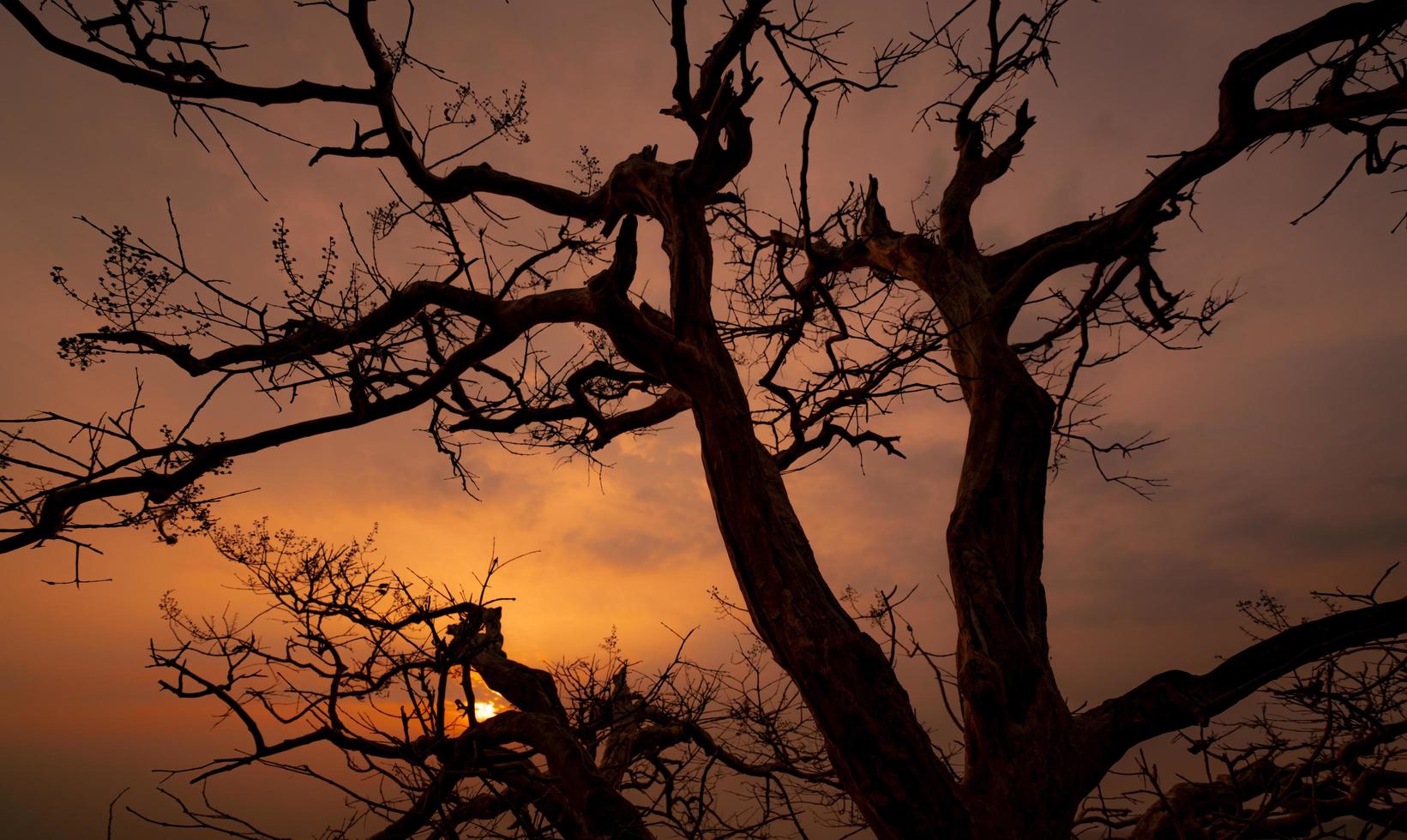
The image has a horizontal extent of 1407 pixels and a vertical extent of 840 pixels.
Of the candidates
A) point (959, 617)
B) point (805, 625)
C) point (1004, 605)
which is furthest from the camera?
point (959, 617)

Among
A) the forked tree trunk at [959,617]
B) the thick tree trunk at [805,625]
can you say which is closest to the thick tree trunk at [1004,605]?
the forked tree trunk at [959,617]

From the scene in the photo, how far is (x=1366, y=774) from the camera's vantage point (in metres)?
3.20

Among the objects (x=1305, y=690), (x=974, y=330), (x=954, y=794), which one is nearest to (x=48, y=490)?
(x=954, y=794)

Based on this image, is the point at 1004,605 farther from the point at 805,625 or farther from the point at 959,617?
the point at 805,625

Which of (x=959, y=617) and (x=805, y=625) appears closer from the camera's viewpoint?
(x=805, y=625)

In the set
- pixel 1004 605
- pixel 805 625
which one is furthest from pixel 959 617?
pixel 805 625

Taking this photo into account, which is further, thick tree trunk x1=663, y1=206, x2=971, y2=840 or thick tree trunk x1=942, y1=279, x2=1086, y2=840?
thick tree trunk x1=942, y1=279, x2=1086, y2=840

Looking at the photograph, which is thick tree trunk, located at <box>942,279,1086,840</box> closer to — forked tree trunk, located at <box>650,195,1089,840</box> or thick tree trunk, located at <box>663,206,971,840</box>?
forked tree trunk, located at <box>650,195,1089,840</box>

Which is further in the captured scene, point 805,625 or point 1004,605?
point 1004,605

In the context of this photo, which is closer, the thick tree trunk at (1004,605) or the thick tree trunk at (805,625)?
the thick tree trunk at (805,625)

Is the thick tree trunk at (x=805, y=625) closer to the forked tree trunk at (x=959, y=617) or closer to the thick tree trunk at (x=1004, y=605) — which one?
the forked tree trunk at (x=959, y=617)

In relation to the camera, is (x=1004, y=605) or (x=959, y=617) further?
(x=959, y=617)

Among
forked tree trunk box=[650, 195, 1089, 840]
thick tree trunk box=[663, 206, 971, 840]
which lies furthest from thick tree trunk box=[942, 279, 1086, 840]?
thick tree trunk box=[663, 206, 971, 840]

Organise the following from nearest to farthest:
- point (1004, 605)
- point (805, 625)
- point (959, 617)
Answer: point (805, 625) → point (1004, 605) → point (959, 617)
